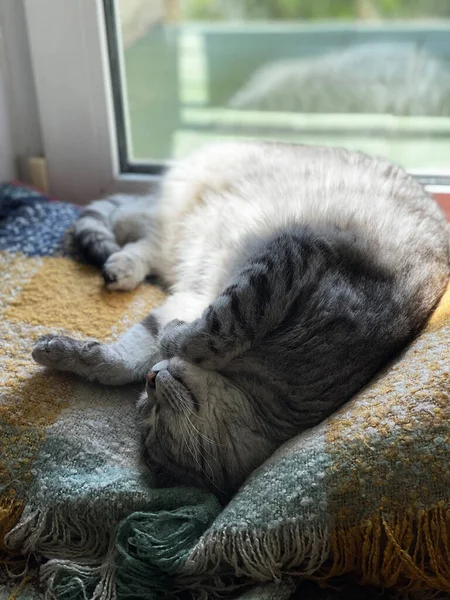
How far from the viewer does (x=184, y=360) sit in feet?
4.16

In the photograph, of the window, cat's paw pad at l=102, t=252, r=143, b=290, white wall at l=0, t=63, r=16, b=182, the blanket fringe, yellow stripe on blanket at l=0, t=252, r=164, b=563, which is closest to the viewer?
the blanket fringe

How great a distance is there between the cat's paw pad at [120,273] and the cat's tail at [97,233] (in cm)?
5

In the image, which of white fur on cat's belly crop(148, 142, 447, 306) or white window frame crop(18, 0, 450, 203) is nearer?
white fur on cat's belly crop(148, 142, 447, 306)

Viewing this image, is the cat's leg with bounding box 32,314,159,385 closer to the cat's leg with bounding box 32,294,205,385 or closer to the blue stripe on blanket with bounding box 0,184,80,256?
the cat's leg with bounding box 32,294,205,385

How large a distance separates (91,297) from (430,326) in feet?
2.52

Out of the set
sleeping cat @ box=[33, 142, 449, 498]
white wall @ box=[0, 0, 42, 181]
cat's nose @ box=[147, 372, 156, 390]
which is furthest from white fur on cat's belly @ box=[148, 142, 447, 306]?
white wall @ box=[0, 0, 42, 181]

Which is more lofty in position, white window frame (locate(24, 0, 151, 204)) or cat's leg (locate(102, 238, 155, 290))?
white window frame (locate(24, 0, 151, 204))

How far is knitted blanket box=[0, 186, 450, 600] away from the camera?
947 millimetres

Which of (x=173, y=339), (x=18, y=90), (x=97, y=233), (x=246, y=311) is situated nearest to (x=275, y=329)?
(x=246, y=311)

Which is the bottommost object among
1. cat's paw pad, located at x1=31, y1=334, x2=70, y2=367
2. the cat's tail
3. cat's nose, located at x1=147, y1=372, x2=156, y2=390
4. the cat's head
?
the cat's head

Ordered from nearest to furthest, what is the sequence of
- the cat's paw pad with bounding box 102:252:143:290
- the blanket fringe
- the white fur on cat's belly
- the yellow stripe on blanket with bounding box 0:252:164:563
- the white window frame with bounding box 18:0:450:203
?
the blanket fringe
the yellow stripe on blanket with bounding box 0:252:164:563
the white fur on cat's belly
the cat's paw pad with bounding box 102:252:143:290
the white window frame with bounding box 18:0:450:203

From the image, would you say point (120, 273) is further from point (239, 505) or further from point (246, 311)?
point (239, 505)

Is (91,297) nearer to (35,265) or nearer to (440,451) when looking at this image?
(35,265)

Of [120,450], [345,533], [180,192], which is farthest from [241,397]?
[180,192]
